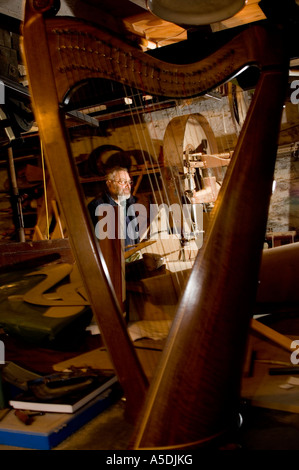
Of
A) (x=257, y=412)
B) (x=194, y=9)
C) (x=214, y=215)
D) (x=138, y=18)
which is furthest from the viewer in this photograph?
(x=138, y=18)

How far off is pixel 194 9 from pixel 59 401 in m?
1.48

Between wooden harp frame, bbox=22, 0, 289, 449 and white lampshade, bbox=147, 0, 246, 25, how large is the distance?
1.76ft

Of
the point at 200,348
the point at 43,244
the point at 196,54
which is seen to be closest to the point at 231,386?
the point at 200,348

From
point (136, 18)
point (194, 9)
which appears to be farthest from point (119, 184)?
point (194, 9)

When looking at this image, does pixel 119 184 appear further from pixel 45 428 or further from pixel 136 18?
pixel 45 428

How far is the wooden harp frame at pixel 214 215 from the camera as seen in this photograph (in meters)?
0.89

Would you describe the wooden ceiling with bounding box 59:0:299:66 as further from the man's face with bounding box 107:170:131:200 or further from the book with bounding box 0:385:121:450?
the book with bounding box 0:385:121:450

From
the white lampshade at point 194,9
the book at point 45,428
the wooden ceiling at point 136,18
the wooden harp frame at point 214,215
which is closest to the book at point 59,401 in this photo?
the book at point 45,428

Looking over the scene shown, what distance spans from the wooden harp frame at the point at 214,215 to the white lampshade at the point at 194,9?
536 mm

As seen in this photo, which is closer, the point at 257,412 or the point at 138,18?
the point at 257,412

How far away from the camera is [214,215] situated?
3.36 feet

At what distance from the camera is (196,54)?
1.79m

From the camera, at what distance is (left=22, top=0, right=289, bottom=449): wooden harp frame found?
89 cm

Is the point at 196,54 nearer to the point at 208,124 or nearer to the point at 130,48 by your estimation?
the point at 130,48
